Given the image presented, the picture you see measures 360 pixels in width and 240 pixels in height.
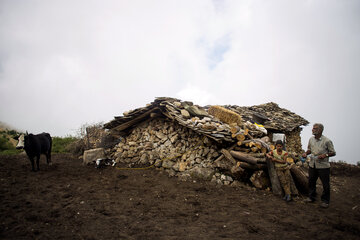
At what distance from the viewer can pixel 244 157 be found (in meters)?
5.50

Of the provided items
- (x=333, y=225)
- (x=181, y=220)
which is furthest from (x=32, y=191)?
(x=333, y=225)

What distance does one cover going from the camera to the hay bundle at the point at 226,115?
22.1 feet

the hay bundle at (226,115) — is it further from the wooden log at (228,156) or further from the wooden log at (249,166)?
the wooden log at (249,166)

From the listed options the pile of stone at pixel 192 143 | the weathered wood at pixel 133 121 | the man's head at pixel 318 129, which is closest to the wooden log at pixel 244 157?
the pile of stone at pixel 192 143

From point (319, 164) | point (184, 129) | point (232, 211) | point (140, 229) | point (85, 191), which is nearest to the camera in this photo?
point (140, 229)

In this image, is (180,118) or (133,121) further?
(133,121)

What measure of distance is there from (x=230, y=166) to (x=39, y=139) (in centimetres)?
722

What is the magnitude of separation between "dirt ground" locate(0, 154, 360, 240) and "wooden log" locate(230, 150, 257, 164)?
0.86 metres

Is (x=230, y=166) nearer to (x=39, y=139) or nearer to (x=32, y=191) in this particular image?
(x=32, y=191)

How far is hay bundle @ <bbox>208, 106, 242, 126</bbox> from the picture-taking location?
6730mm

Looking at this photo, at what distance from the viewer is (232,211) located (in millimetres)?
4043

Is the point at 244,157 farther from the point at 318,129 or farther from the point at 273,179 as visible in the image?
the point at 318,129

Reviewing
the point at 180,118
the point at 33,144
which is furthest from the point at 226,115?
the point at 33,144

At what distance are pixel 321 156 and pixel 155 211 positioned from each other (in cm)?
416
